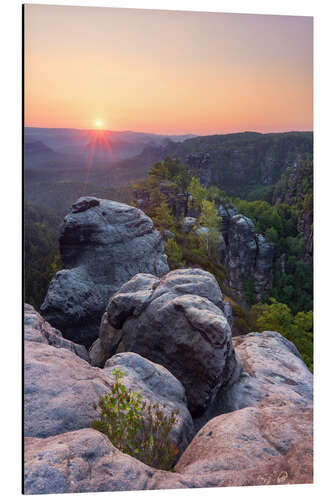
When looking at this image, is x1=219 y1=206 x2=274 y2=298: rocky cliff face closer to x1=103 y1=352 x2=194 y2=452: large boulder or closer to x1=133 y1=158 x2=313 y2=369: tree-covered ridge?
x1=133 y1=158 x2=313 y2=369: tree-covered ridge

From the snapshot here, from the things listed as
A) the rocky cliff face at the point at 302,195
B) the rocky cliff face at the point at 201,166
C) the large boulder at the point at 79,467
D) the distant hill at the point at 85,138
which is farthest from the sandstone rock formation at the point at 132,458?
the rocky cliff face at the point at 201,166

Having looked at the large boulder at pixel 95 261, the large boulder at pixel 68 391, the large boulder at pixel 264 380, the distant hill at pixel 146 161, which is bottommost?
the large boulder at pixel 264 380

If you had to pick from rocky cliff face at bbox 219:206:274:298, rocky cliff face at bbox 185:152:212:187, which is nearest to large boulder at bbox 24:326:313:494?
rocky cliff face at bbox 219:206:274:298

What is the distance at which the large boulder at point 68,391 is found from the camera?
457 centimetres

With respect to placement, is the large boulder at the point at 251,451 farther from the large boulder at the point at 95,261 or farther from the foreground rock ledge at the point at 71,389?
the large boulder at the point at 95,261

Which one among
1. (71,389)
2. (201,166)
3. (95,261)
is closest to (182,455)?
(71,389)

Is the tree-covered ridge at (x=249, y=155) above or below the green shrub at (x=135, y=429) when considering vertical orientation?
above
